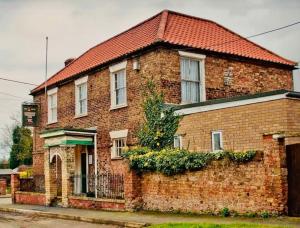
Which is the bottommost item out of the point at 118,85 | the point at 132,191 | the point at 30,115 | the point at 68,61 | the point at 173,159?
the point at 132,191

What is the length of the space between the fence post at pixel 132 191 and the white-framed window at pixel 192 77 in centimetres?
515

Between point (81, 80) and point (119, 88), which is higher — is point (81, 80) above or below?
above

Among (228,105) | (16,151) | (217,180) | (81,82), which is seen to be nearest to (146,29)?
(81,82)

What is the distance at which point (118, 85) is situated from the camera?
22125 mm

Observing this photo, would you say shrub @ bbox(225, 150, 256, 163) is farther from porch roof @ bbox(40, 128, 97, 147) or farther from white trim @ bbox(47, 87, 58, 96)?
white trim @ bbox(47, 87, 58, 96)

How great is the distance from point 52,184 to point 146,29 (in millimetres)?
8941

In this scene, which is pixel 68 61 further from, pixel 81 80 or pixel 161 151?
pixel 161 151

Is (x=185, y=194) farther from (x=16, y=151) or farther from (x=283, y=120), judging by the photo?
(x=16, y=151)

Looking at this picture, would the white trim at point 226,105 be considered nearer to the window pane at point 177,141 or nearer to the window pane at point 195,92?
the window pane at point 177,141

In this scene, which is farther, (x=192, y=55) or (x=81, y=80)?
Answer: (x=81, y=80)

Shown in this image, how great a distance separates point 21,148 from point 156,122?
137 feet

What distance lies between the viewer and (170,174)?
1511 centimetres

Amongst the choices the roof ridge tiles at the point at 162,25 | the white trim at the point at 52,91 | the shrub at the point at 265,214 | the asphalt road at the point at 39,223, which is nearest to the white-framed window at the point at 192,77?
the roof ridge tiles at the point at 162,25

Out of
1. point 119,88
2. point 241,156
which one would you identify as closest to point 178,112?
point 119,88
